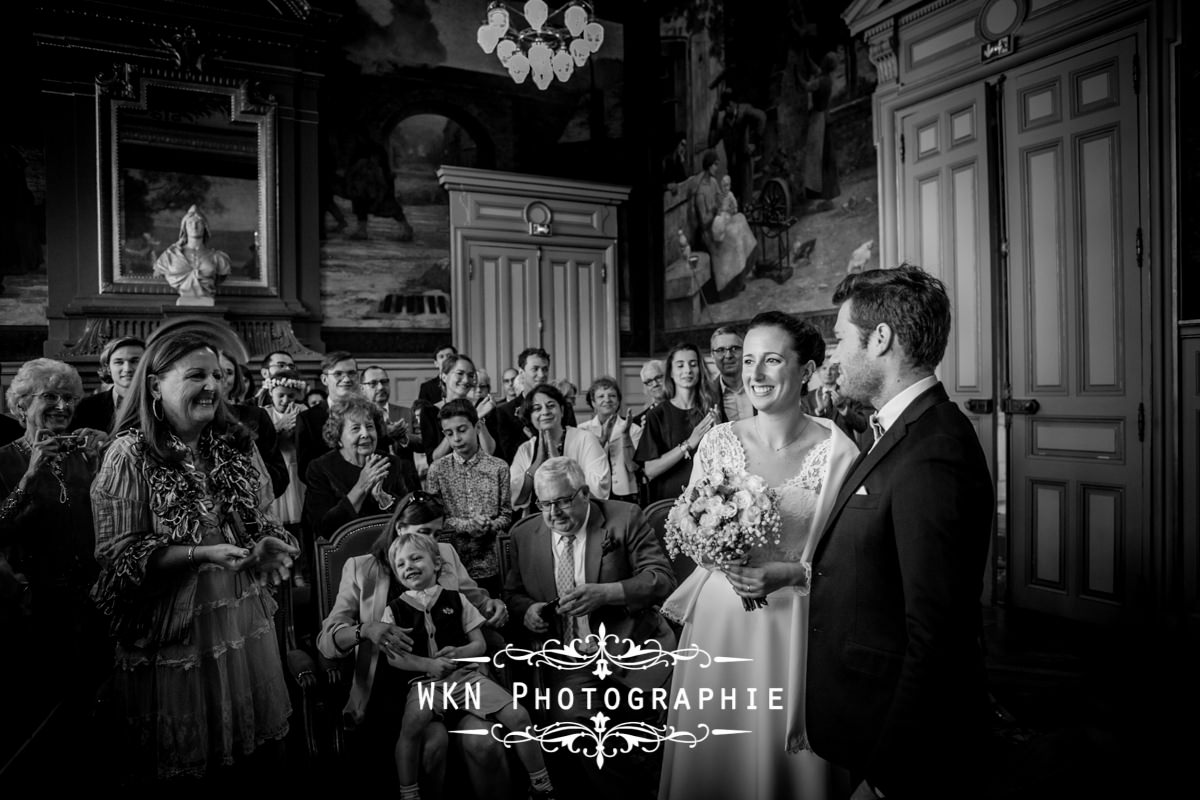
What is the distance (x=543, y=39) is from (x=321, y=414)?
3356 mm

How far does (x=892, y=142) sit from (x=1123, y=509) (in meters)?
3.02

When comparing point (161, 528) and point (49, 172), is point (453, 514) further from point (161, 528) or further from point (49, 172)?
point (49, 172)

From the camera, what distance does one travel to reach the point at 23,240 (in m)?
7.04

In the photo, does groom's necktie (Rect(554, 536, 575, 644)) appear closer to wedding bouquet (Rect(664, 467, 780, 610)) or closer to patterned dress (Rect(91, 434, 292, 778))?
wedding bouquet (Rect(664, 467, 780, 610))

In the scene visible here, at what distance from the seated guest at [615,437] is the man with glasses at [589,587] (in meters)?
1.23

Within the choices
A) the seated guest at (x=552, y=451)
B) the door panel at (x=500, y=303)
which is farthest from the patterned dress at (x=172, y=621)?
the door panel at (x=500, y=303)

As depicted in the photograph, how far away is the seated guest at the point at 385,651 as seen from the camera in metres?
2.37

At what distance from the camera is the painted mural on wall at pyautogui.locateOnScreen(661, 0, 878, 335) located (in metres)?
6.88

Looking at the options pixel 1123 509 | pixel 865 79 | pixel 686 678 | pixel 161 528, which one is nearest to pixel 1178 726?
pixel 1123 509

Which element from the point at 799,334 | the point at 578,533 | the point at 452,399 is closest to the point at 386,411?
the point at 452,399

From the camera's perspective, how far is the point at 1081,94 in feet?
15.4

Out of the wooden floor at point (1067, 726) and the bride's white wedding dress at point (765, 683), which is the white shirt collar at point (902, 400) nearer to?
the bride's white wedding dress at point (765, 683)

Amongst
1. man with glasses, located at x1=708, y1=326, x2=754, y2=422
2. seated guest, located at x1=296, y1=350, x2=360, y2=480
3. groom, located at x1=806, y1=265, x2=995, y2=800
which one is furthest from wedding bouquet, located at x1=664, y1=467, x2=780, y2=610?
seated guest, located at x1=296, y1=350, x2=360, y2=480

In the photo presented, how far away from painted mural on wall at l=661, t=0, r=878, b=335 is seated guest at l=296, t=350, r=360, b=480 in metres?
4.21
